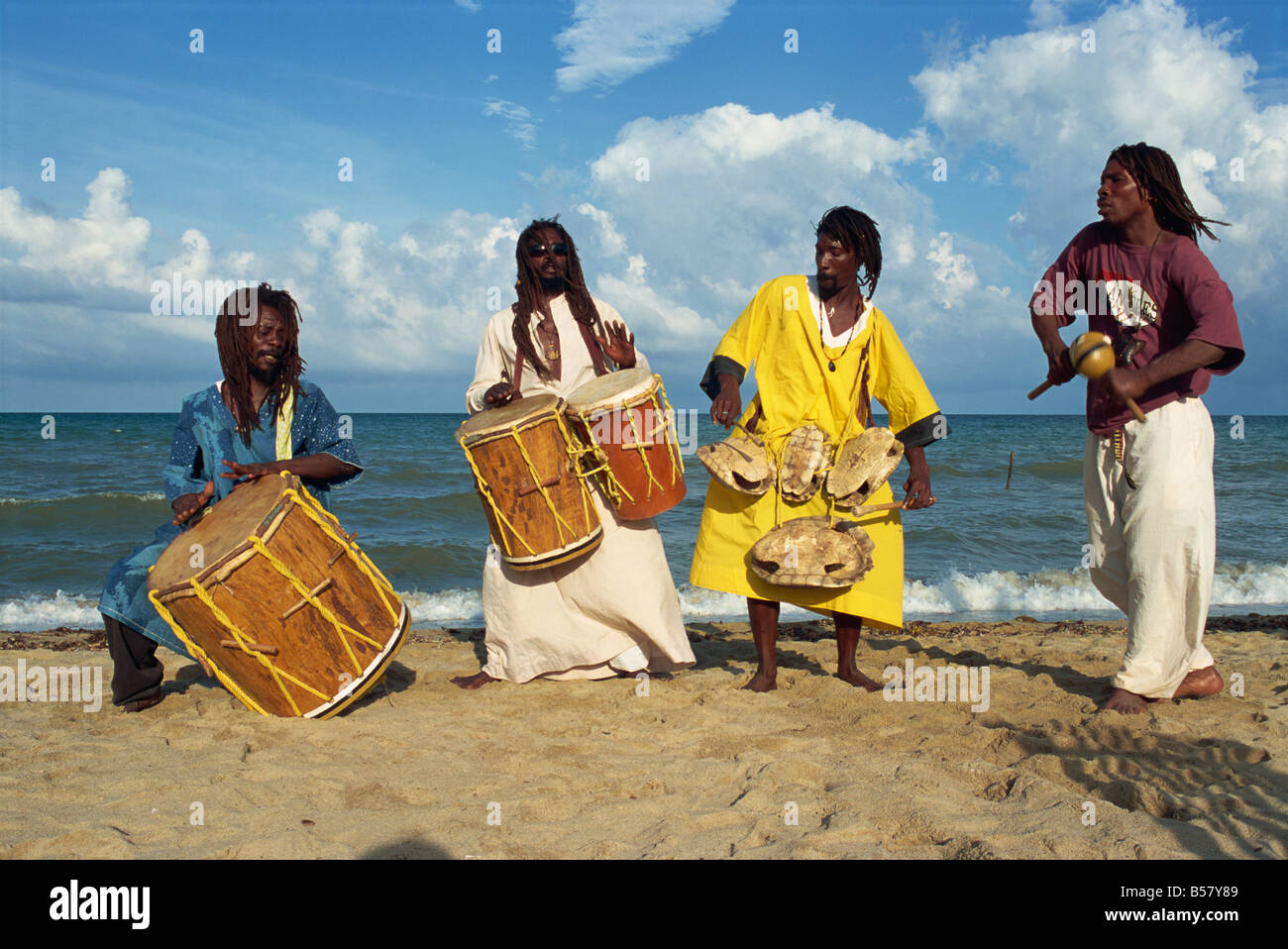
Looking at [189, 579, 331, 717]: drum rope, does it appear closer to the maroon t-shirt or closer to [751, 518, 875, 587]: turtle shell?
[751, 518, 875, 587]: turtle shell

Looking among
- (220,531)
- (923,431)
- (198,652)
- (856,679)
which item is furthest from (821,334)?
(198,652)

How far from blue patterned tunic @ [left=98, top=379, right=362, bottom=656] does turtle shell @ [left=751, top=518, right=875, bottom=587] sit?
193 centimetres

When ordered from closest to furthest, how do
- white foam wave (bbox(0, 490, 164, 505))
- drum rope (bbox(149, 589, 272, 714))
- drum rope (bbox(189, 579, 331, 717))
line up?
drum rope (bbox(189, 579, 331, 717)) < drum rope (bbox(149, 589, 272, 714)) < white foam wave (bbox(0, 490, 164, 505))

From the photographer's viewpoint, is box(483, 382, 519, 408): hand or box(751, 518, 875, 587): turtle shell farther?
box(483, 382, 519, 408): hand

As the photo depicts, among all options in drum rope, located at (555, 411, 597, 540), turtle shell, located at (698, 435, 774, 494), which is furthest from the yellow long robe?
drum rope, located at (555, 411, 597, 540)

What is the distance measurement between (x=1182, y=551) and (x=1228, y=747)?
80 cm

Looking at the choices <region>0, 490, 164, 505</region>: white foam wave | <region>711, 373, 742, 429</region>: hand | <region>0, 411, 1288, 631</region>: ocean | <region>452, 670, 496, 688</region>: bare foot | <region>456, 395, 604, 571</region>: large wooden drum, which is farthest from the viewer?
<region>0, 490, 164, 505</region>: white foam wave

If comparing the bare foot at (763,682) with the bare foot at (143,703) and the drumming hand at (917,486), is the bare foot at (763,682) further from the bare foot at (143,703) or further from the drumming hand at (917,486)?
the bare foot at (143,703)

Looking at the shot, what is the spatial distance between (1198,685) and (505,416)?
333 centimetres

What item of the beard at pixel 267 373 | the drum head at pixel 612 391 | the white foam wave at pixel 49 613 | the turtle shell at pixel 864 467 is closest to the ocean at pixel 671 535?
the white foam wave at pixel 49 613

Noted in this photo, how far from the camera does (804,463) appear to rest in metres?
4.58

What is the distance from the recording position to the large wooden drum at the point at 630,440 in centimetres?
438

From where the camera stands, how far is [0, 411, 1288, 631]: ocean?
9.16 m

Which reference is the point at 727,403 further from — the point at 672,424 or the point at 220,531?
the point at 220,531
